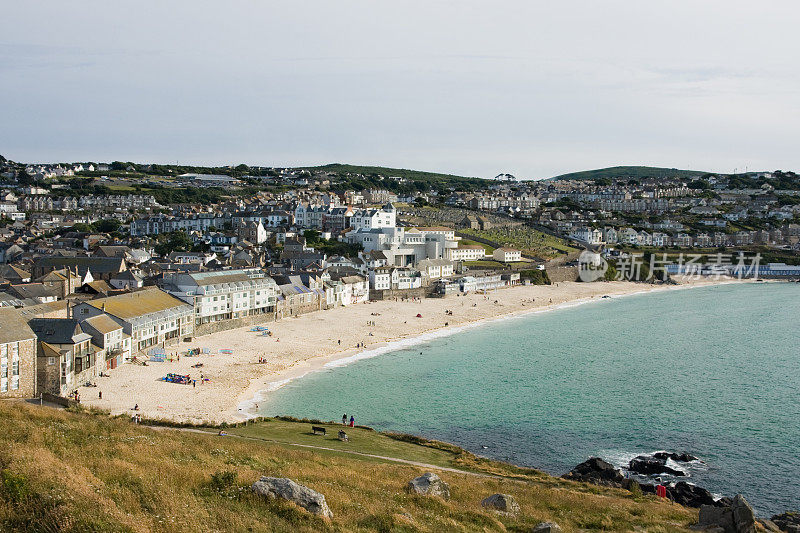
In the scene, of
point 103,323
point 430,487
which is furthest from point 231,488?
point 103,323

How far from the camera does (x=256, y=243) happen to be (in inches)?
2857

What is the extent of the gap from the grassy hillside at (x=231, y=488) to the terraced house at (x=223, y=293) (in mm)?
20020

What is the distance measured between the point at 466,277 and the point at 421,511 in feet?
177

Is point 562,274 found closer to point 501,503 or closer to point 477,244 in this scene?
point 477,244

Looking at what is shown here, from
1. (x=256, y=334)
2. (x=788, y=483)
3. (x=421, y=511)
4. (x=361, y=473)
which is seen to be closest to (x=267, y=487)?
(x=421, y=511)

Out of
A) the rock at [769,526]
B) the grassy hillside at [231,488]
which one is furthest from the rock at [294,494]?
the rock at [769,526]

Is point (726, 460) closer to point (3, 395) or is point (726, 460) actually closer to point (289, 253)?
point (3, 395)

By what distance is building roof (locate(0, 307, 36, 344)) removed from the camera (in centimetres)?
2259

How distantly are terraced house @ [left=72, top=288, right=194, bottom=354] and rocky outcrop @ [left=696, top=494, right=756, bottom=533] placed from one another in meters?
25.9

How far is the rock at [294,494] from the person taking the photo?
36.4 ft

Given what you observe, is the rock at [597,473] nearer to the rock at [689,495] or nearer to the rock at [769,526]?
the rock at [689,495]

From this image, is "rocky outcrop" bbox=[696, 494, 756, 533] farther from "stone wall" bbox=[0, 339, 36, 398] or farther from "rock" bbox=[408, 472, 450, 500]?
"stone wall" bbox=[0, 339, 36, 398]

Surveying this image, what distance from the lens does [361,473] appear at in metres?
15.4

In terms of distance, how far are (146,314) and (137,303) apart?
123 cm
